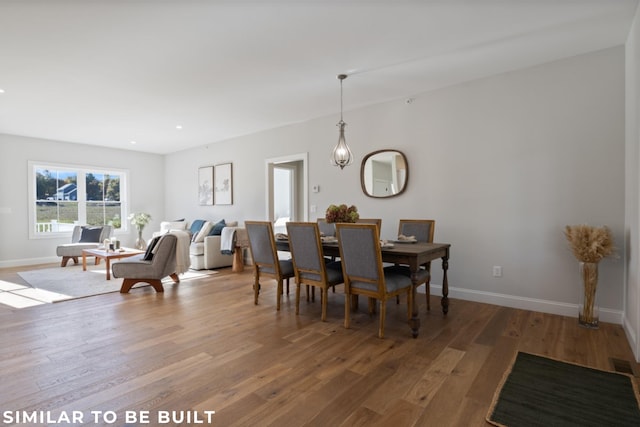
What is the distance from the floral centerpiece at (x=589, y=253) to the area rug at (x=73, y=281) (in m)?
4.95

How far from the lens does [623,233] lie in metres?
3.04

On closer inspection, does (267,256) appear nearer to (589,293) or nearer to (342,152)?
(342,152)

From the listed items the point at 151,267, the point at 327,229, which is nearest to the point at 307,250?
the point at 327,229

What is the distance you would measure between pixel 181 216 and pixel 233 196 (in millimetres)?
2119

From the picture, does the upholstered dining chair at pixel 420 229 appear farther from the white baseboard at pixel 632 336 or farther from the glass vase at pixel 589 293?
the white baseboard at pixel 632 336

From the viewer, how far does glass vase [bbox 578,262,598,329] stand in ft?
9.70

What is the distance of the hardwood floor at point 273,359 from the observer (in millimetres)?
1830

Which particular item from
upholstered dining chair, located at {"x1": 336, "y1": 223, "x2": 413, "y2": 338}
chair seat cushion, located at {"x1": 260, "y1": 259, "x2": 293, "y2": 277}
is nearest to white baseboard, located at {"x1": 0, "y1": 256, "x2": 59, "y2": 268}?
chair seat cushion, located at {"x1": 260, "y1": 259, "x2": 293, "y2": 277}

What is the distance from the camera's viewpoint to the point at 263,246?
12.1ft

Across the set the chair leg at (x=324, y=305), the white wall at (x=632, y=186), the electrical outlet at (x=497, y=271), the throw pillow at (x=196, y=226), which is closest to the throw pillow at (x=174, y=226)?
the throw pillow at (x=196, y=226)

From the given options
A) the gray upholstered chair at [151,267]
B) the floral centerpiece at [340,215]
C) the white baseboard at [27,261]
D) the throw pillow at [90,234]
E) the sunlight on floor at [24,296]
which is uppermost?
the floral centerpiece at [340,215]

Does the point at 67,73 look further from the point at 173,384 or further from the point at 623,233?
the point at 623,233

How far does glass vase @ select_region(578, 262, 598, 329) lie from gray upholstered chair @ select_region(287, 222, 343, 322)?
2.21m

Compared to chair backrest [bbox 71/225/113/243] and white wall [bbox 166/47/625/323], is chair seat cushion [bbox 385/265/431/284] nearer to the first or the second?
white wall [bbox 166/47/625/323]
